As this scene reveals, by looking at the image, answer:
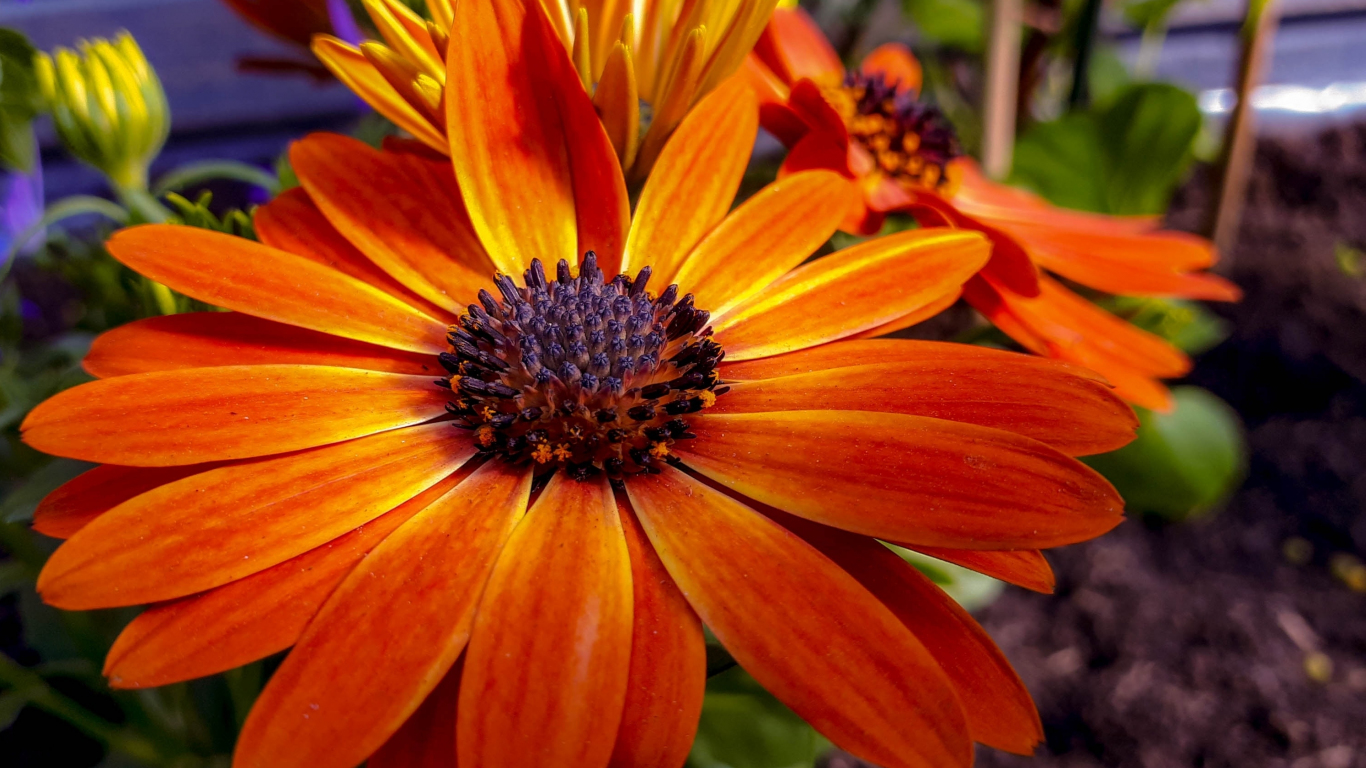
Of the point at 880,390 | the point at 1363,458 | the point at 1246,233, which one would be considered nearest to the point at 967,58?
the point at 1246,233

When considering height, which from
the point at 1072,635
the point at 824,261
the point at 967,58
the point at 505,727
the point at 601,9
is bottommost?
the point at 1072,635

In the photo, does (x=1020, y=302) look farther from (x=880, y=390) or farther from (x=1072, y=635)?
(x=1072, y=635)

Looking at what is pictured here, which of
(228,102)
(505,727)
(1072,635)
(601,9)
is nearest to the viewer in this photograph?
(505,727)

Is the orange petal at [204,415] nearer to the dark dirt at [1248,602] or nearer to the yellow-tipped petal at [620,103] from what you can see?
the yellow-tipped petal at [620,103]

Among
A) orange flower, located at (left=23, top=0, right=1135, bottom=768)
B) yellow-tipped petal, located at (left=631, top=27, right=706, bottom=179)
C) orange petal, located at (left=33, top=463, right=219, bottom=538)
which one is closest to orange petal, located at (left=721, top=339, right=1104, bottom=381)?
orange flower, located at (left=23, top=0, right=1135, bottom=768)

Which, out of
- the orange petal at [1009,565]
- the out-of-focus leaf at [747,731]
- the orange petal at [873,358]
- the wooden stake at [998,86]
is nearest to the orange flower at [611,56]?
the orange petal at [873,358]

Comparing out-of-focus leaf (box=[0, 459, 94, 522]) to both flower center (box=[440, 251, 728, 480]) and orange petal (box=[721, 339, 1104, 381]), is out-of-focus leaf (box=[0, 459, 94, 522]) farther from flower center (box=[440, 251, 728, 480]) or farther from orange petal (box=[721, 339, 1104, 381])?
orange petal (box=[721, 339, 1104, 381])

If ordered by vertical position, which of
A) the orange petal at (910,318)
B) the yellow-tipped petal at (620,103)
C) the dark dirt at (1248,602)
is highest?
the yellow-tipped petal at (620,103)
